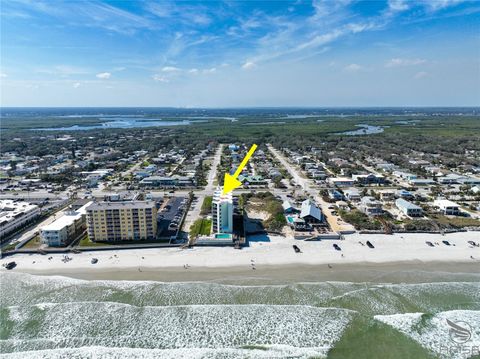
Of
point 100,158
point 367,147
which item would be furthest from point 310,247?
point 367,147

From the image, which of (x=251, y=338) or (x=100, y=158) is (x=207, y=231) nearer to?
(x=251, y=338)

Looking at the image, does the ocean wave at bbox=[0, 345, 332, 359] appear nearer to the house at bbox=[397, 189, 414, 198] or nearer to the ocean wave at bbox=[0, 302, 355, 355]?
the ocean wave at bbox=[0, 302, 355, 355]

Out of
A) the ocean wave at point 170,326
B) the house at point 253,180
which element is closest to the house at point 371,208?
the house at point 253,180

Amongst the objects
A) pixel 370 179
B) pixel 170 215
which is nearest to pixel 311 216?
pixel 170 215

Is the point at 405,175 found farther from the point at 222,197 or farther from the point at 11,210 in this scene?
the point at 11,210

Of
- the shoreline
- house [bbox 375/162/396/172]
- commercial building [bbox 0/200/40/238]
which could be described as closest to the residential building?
commercial building [bbox 0/200/40/238]
